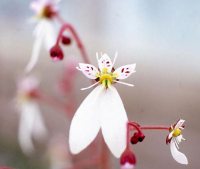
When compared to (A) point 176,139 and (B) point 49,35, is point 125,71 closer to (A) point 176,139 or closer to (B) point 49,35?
(A) point 176,139

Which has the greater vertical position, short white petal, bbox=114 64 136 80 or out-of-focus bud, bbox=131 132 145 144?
short white petal, bbox=114 64 136 80

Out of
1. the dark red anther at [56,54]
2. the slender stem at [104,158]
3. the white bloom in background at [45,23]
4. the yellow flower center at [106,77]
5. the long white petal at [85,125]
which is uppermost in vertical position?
the white bloom in background at [45,23]

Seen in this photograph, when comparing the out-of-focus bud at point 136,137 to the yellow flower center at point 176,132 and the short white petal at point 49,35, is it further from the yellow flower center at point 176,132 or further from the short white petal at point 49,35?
the short white petal at point 49,35

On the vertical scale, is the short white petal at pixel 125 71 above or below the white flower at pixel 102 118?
above

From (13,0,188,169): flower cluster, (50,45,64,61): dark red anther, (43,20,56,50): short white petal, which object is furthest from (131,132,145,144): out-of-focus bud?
(43,20,56,50): short white petal

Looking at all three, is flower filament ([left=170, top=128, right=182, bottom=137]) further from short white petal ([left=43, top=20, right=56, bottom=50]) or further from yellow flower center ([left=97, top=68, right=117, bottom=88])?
short white petal ([left=43, top=20, right=56, bottom=50])

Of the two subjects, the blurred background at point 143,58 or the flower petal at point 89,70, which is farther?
the blurred background at point 143,58

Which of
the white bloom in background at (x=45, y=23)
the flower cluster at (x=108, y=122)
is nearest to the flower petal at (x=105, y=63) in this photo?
the flower cluster at (x=108, y=122)

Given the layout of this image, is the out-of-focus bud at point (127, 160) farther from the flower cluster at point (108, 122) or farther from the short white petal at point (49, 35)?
the short white petal at point (49, 35)
